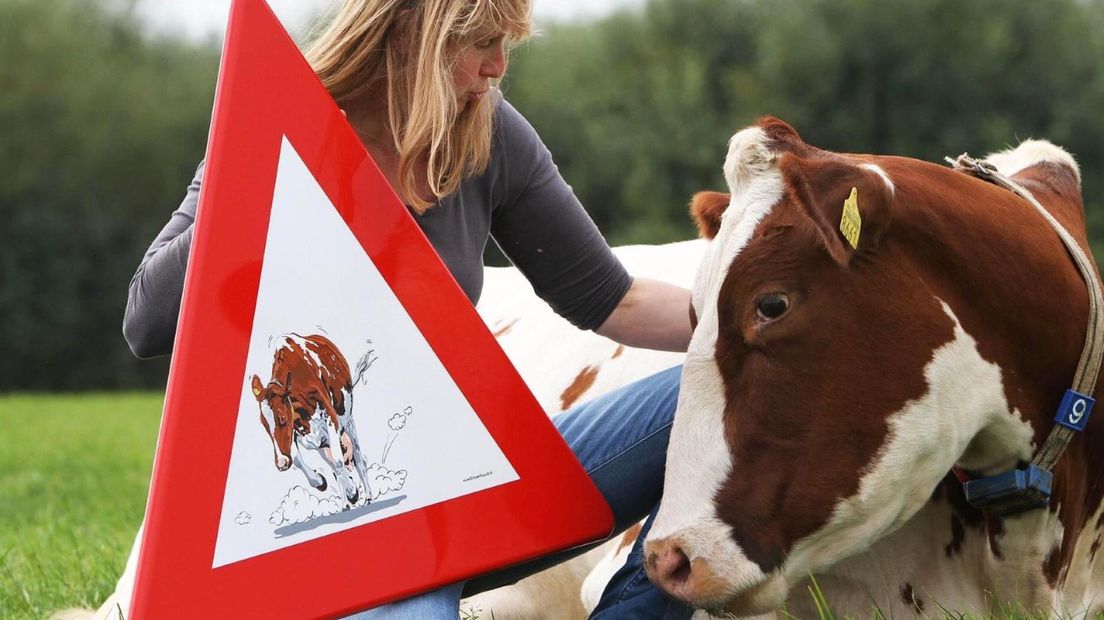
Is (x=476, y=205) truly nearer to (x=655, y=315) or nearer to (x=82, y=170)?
(x=655, y=315)

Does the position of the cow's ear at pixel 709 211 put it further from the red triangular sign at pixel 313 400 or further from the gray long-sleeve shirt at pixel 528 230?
the red triangular sign at pixel 313 400

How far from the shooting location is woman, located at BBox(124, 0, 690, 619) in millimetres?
2896

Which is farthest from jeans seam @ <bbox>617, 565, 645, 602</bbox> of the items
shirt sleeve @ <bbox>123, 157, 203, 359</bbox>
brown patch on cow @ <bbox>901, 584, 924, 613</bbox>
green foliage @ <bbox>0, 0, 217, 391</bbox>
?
green foliage @ <bbox>0, 0, 217, 391</bbox>

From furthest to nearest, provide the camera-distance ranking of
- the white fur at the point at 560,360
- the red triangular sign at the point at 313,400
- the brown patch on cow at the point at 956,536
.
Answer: the white fur at the point at 560,360
the brown patch on cow at the point at 956,536
the red triangular sign at the point at 313,400

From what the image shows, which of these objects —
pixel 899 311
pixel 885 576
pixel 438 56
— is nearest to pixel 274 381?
pixel 438 56

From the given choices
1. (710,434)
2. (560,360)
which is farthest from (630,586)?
(560,360)

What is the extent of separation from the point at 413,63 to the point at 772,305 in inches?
39.1

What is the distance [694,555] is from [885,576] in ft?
2.21

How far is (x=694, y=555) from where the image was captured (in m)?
2.65

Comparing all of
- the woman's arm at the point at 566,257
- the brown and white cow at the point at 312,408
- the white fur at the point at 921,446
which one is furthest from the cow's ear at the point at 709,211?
the brown and white cow at the point at 312,408

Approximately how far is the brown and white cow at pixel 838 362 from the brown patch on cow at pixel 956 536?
21cm

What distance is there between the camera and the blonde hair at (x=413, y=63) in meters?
2.90

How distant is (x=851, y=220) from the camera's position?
2.58 m

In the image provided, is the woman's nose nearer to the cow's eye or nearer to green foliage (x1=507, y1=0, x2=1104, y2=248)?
the cow's eye
